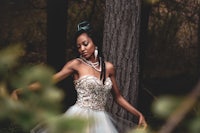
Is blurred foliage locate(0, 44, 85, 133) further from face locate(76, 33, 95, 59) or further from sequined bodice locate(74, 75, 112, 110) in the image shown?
sequined bodice locate(74, 75, 112, 110)

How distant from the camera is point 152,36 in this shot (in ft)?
47.0

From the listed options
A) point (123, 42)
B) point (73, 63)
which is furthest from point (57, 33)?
point (73, 63)

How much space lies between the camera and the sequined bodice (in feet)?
18.8

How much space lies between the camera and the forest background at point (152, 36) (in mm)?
13562

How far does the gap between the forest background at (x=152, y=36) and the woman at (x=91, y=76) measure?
655 centimetres

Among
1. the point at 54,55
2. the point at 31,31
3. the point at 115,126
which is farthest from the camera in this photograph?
the point at 31,31

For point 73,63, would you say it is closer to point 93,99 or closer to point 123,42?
point 93,99

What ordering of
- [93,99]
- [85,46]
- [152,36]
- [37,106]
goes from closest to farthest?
[37,106] → [85,46] → [93,99] → [152,36]

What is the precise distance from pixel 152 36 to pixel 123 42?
7.51m

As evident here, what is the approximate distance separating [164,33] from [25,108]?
13.1 meters

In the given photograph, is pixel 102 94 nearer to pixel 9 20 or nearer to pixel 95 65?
pixel 95 65

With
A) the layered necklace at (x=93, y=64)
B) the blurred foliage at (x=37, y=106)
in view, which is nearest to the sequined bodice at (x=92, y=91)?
the layered necklace at (x=93, y=64)

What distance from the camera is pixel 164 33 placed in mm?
13945

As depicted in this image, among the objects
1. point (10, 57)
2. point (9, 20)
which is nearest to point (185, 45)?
point (9, 20)
